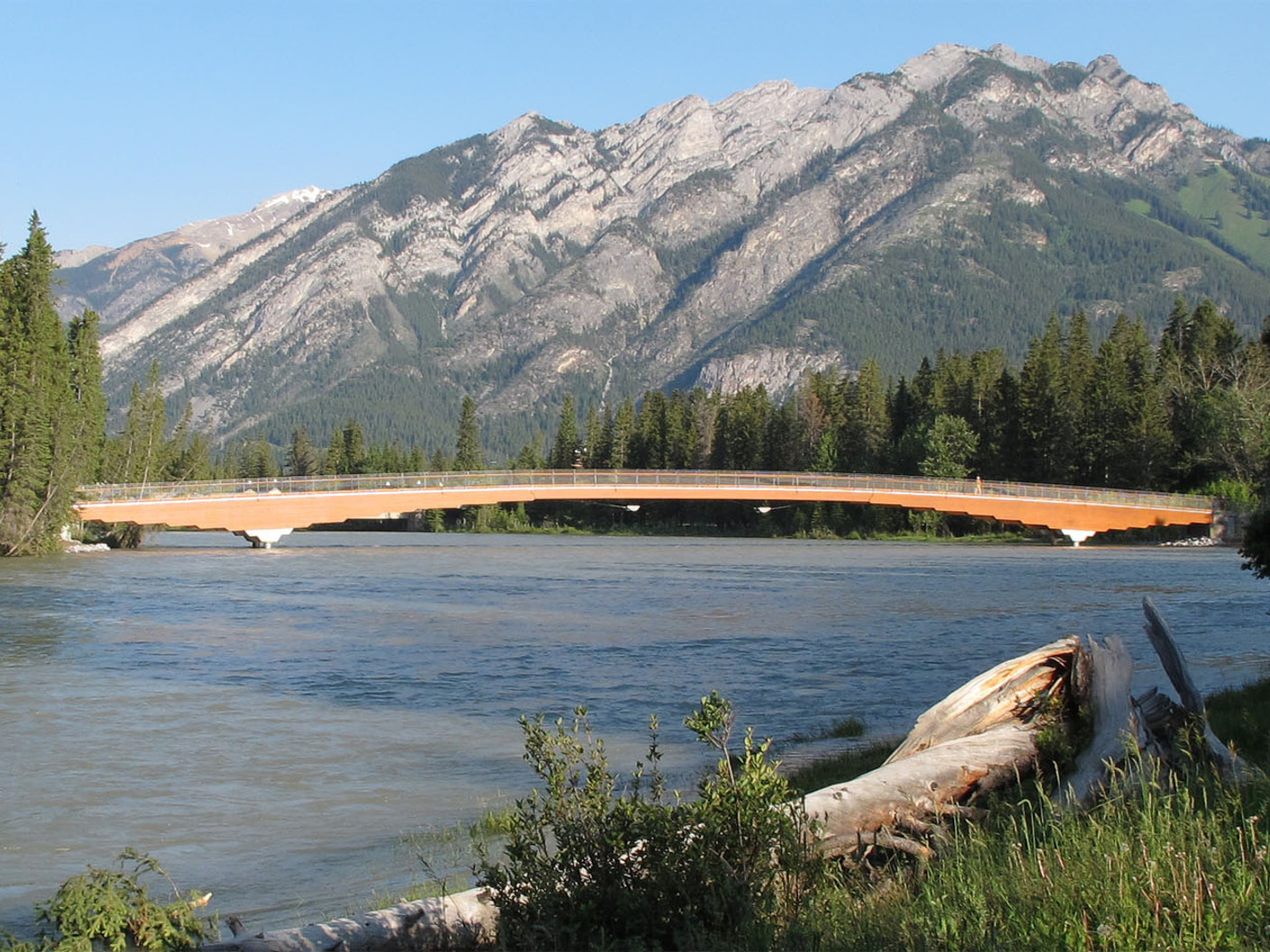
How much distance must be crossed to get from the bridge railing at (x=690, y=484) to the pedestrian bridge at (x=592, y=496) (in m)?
0.08

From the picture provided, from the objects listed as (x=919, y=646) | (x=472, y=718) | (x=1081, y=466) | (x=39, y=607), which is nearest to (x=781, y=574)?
(x=919, y=646)

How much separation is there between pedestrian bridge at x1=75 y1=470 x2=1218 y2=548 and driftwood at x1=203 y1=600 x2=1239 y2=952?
199 ft

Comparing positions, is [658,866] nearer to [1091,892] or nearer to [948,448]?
[1091,892]

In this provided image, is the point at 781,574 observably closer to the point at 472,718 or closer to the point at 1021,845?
the point at 472,718

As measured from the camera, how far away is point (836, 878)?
22.7 ft

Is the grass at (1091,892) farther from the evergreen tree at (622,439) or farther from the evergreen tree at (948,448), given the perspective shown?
the evergreen tree at (622,439)

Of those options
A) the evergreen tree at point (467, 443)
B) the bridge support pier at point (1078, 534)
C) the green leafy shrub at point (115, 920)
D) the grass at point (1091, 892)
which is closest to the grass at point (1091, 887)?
the grass at point (1091, 892)

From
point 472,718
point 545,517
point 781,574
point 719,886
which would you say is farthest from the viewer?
point 545,517

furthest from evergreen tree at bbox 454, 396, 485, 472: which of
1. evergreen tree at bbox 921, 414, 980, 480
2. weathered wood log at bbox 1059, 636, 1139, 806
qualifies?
weathered wood log at bbox 1059, 636, 1139, 806

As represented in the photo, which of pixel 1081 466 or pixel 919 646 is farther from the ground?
pixel 1081 466

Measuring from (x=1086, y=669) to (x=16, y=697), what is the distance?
1542 centimetres

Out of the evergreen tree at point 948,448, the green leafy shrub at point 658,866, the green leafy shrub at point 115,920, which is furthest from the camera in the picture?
the evergreen tree at point 948,448

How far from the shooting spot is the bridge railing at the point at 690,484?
6975 centimetres

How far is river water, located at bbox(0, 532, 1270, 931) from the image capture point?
34.6ft
